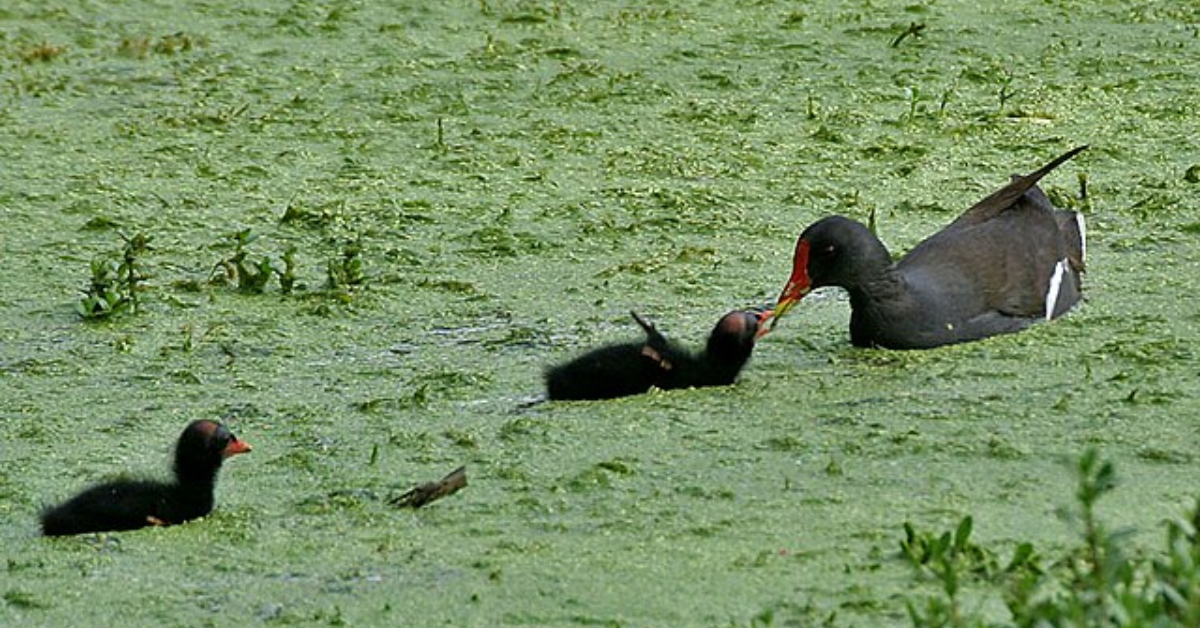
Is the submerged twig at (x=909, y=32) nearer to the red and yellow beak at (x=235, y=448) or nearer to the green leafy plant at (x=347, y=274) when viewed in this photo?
the green leafy plant at (x=347, y=274)

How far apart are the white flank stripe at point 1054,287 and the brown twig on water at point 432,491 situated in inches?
63.3

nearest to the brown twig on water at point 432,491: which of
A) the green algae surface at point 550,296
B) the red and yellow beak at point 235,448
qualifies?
the green algae surface at point 550,296

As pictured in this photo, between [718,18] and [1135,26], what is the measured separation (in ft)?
4.66

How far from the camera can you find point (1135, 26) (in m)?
7.99

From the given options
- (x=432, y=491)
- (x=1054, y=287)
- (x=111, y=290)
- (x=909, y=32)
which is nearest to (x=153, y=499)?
(x=432, y=491)

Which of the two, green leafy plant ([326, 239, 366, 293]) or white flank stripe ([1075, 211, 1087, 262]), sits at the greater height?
white flank stripe ([1075, 211, 1087, 262])

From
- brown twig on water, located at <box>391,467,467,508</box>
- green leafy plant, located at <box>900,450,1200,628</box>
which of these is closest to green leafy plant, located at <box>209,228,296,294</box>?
brown twig on water, located at <box>391,467,467,508</box>

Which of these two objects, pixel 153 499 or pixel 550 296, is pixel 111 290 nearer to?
pixel 550 296

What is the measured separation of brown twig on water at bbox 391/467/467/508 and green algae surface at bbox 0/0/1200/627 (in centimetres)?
2

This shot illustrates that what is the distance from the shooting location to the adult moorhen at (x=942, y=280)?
517 centimetres

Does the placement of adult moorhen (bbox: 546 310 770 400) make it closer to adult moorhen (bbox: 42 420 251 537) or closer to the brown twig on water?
the brown twig on water

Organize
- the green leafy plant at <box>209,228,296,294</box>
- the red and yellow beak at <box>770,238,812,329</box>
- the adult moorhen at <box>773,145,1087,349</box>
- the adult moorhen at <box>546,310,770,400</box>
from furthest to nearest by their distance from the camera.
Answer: the green leafy plant at <box>209,228,296,294</box>
the red and yellow beak at <box>770,238,812,329</box>
the adult moorhen at <box>773,145,1087,349</box>
the adult moorhen at <box>546,310,770,400</box>

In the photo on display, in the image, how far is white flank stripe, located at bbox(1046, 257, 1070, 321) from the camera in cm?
531

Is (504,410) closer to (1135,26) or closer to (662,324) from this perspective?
(662,324)
